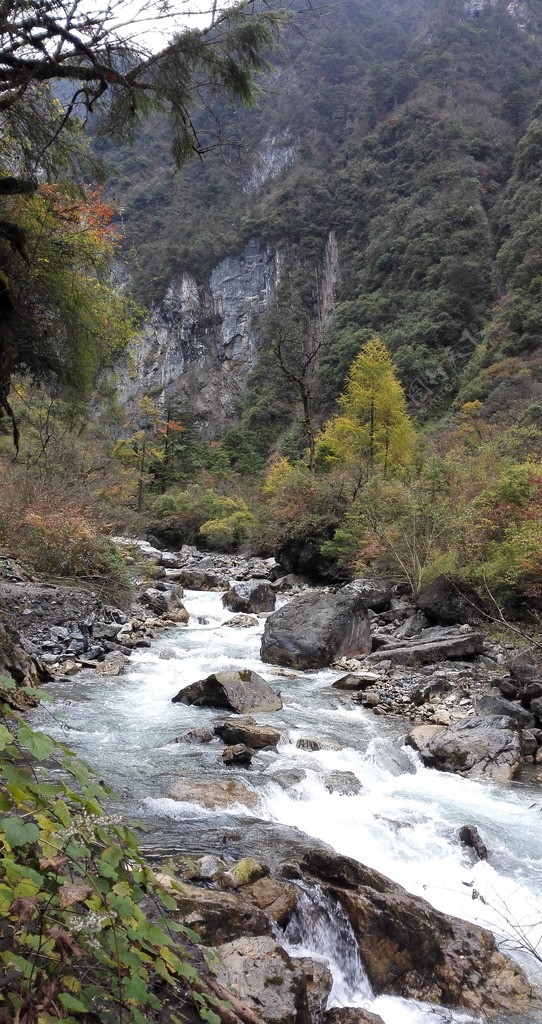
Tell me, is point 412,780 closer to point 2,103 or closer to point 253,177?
point 2,103

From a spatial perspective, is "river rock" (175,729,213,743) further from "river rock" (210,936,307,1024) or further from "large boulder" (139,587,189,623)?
"large boulder" (139,587,189,623)

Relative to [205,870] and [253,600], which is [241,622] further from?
[205,870]

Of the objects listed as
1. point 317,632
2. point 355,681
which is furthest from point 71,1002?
point 317,632

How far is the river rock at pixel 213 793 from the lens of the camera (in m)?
5.02

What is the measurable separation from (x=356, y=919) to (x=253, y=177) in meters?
90.7

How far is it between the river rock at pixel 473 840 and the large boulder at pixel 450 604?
20.5 feet

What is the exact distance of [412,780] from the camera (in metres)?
6.12

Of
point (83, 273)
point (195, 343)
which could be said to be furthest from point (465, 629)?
point (195, 343)

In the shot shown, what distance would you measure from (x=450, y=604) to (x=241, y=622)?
459cm

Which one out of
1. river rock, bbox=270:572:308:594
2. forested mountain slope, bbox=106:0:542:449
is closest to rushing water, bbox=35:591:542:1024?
river rock, bbox=270:572:308:594

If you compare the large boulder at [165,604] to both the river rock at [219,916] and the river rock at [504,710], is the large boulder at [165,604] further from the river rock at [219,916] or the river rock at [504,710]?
the river rock at [219,916]

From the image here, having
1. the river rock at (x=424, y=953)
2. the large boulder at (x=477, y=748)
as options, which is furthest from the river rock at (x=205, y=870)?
the large boulder at (x=477, y=748)

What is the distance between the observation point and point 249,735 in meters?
6.47

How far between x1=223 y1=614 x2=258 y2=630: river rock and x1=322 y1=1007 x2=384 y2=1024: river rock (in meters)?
9.83
